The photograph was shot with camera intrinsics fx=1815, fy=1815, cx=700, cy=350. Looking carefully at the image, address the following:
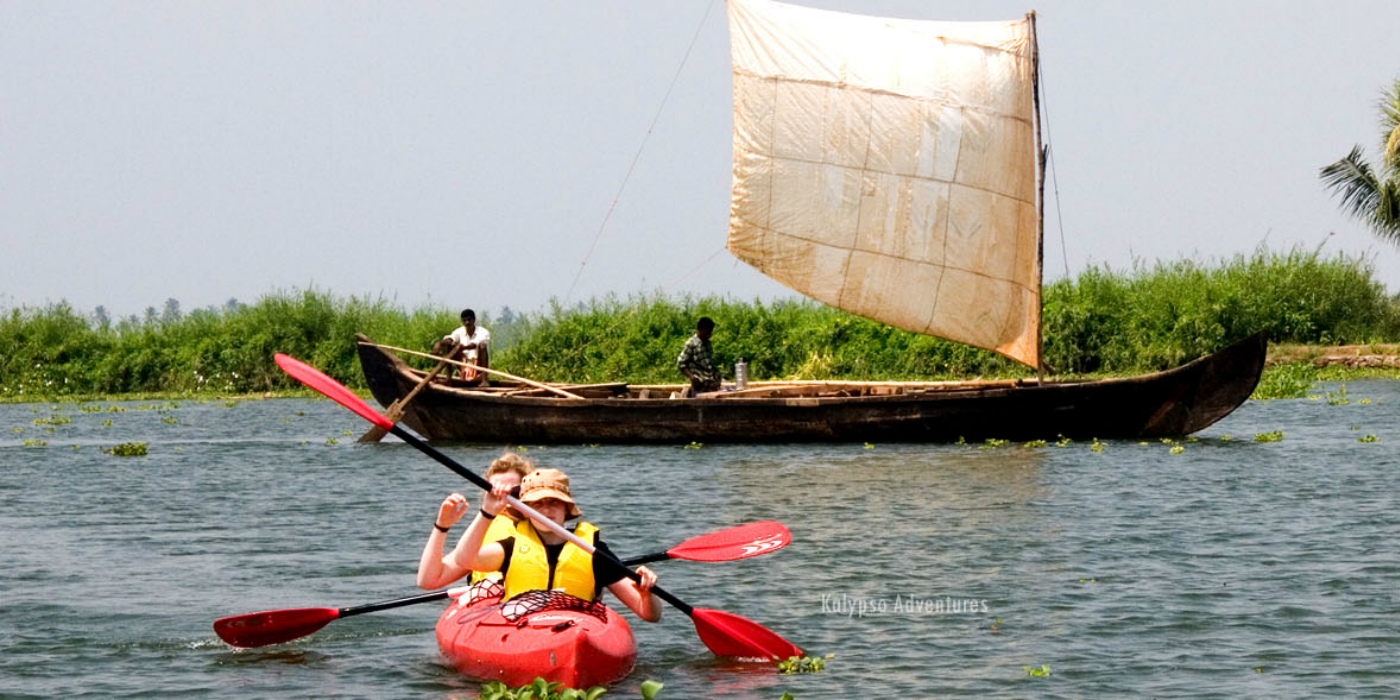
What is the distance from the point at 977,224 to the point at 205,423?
47.3 feet

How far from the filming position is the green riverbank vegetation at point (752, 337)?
3628cm

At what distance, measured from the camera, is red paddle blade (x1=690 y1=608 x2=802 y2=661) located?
10.5 m

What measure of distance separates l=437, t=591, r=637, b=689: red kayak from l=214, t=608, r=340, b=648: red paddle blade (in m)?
1.23

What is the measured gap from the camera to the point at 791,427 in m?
23.4

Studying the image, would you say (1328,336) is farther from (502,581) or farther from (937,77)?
(502,581)

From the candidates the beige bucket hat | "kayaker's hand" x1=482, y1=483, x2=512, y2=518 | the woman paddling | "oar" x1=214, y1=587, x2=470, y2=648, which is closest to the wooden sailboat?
"oar" x1=214, y1=587, x2=470, y2=648

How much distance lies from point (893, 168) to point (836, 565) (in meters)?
12.0

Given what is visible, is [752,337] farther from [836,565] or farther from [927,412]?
[836,565]

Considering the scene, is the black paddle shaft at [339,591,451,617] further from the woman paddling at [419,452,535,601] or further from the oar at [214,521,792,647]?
the woman paddling at [419,452,535,601]

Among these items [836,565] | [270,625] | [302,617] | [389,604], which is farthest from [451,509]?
[836,565]

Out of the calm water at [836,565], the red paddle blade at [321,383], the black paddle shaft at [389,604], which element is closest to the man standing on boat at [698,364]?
the calm water at [836,565]

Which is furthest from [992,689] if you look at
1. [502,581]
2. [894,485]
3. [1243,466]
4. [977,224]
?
[977,224]

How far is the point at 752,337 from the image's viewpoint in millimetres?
37438

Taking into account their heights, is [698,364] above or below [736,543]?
above
